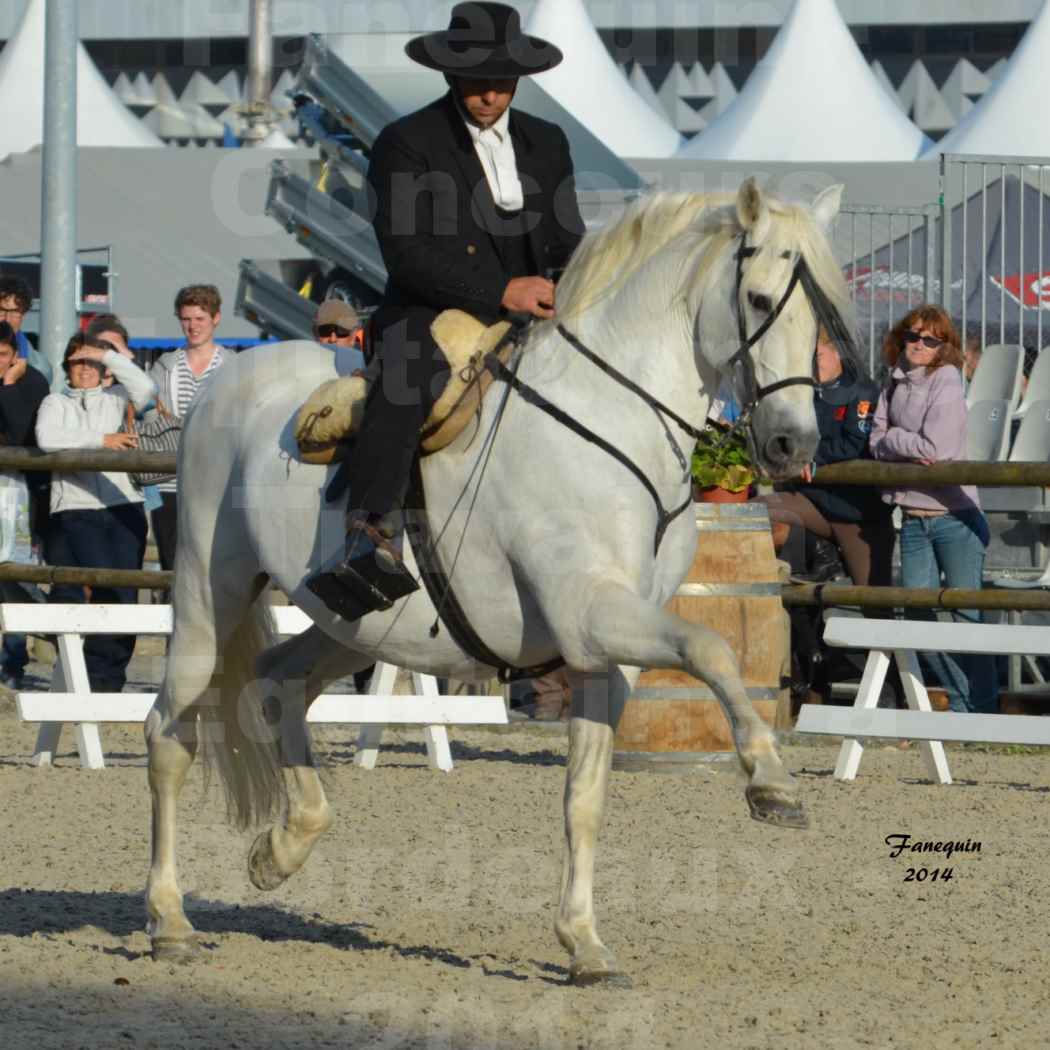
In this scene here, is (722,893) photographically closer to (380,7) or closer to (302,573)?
(302,573)

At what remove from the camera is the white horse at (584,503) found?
4902 millimetres

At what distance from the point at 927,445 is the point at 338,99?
10805mm

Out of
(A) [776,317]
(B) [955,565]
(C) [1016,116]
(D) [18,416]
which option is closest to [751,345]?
(A) [776,317]

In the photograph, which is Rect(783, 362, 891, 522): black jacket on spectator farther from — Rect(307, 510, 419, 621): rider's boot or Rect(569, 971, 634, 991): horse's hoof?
Rect(569, 971, 634, 991): horse's hoof

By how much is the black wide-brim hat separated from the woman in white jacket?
520 cm

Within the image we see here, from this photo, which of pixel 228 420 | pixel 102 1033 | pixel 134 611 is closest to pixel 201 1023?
pixel 102 1033

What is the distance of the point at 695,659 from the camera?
474 centimetres

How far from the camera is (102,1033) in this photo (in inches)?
181

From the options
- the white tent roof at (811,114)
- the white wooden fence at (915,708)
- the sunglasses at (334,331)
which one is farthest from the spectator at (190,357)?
the white tent roof at (811,114)

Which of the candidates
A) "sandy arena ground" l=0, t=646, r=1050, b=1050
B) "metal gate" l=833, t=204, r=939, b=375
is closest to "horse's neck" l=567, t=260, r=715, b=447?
"sandy arena ground" l=0, t=646, r=1050, b=1050

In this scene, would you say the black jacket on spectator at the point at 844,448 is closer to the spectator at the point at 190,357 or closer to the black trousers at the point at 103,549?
the spectator at the point at 190,357

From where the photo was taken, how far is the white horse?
16.1ft

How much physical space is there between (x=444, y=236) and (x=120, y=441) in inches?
214

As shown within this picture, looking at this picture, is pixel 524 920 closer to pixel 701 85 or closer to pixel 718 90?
pixel 718 90
